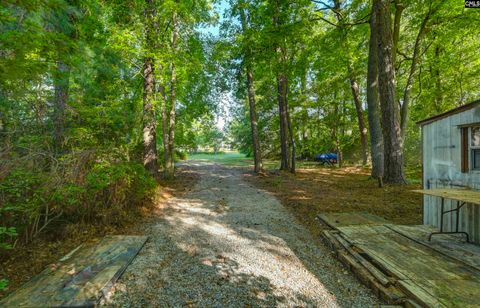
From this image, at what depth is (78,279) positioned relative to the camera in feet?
10.1

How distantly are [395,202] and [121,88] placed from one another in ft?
32.7

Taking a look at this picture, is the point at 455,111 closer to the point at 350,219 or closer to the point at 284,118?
the point at 350,219

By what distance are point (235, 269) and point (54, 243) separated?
3196mm

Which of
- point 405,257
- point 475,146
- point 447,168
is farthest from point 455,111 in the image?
point 405,257

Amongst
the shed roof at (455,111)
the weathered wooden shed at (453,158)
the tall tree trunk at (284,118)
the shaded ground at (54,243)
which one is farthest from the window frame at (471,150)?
the tall tree trunk at (284,118)

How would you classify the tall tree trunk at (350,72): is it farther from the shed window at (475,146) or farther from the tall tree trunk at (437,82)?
the shed window at (475,146)

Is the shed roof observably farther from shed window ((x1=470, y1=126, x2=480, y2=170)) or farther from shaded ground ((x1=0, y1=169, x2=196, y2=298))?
shaded ground ((x1=0, y1=169, x2=196, y2=298))

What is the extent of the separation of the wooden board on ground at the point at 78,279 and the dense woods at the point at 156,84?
64cm

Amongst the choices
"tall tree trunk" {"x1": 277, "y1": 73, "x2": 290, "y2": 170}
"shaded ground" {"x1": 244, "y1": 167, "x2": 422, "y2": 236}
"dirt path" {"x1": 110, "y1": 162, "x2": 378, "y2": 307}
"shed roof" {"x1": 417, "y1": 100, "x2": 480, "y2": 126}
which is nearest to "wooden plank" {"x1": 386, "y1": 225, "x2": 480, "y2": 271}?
"shaded ground" {"x1": 244, "y1": 167, "x2": 422, "y2": 236}

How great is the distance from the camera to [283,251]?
13.7ft

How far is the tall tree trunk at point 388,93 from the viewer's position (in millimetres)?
8125

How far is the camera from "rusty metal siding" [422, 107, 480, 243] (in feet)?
13.2

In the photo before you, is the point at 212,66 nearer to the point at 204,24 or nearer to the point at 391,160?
the point at 204,24

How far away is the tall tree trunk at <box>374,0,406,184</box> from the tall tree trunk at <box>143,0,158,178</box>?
7665 mm
